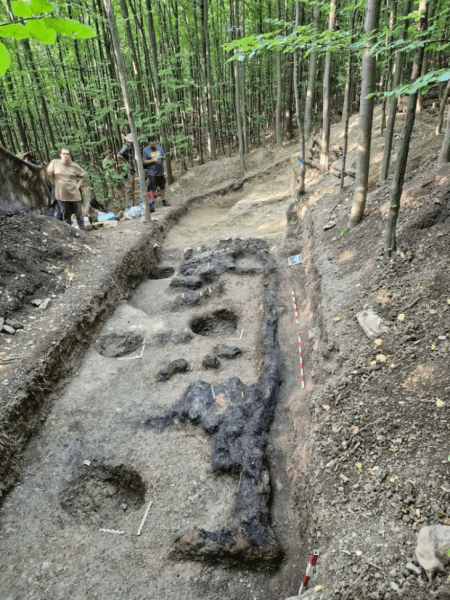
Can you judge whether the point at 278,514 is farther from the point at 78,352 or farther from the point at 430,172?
the point at 430,172

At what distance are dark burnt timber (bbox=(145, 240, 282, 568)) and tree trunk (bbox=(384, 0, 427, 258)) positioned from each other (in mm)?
2634

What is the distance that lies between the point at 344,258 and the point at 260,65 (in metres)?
18.1

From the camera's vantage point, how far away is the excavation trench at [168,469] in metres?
3.61

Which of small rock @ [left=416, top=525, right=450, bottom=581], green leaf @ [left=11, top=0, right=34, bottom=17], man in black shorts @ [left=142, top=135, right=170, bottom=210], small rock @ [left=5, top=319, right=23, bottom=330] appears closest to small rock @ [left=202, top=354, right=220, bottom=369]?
small rock @ [left=5, top=319, right=23, bottom=330]

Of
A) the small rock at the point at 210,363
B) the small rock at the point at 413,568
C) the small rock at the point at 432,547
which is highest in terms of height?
the small rock at the point at 432,547

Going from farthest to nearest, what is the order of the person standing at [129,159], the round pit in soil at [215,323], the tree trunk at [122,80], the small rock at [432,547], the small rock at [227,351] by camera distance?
the person standing at [129,159] → the tree trunk at [122,80] → the round pit in soil at [215,323] → the small rock at [227,351] → the small rock at [432,547]

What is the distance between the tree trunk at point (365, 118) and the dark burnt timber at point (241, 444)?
9.00 feet

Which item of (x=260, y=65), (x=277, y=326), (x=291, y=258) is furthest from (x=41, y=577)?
(x=260, y=65)

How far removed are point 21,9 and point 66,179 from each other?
913 centimetres

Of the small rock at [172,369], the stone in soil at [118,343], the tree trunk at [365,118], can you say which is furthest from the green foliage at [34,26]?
the stone in soil at [118,343]

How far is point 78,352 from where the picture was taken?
6504 millimetres

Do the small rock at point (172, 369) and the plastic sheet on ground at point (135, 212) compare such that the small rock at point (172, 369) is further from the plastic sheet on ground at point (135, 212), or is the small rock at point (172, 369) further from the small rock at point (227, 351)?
the plastic sheet on ground at point (135, 212)

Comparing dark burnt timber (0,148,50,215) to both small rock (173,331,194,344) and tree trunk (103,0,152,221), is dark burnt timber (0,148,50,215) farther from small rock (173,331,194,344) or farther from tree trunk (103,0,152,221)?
small rock (173,331,194,344)

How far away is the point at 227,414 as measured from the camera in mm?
5246
